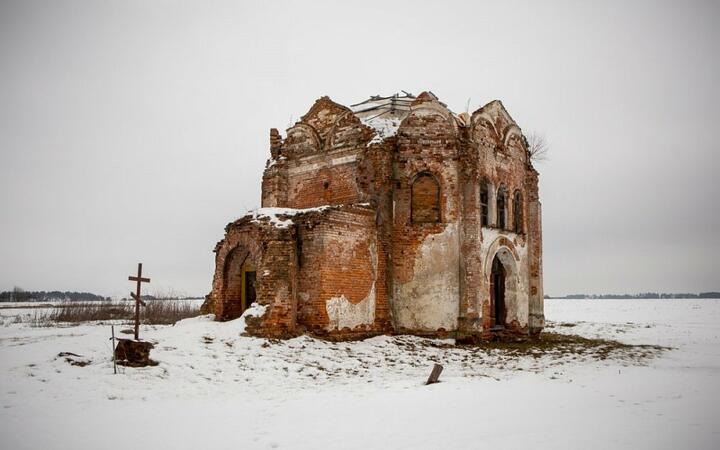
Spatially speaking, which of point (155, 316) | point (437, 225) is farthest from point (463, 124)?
point (155, 316)

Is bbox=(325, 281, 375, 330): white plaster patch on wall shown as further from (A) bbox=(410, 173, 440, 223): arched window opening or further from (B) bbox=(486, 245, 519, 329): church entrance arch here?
(B) bbox=(486, 245, 519, 329): church entrance arch

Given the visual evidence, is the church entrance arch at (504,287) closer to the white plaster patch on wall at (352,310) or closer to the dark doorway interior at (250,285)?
the white plaster patch on wall at (352,310)

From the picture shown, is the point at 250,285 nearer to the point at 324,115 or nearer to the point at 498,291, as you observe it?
the point at 324,115

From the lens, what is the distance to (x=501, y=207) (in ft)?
58.9

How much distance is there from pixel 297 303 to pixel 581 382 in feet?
23.4

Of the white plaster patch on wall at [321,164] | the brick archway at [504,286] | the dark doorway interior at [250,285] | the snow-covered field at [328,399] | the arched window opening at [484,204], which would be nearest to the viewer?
the snow-covered field at [328,399]

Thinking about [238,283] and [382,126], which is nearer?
[238,283]

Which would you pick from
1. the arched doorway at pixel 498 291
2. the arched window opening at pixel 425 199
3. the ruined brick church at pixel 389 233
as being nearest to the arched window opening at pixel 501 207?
the ruined brick church at pixel 389 233

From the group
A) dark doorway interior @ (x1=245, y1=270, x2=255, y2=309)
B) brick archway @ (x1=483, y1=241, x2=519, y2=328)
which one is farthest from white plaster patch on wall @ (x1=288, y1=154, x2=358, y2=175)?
brick archway @ (x1=483, y1=241, x2=519, y2=328)

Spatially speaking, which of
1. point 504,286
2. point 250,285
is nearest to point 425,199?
point 504,286

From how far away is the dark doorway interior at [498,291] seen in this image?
17.9 m

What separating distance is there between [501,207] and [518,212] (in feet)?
3.62

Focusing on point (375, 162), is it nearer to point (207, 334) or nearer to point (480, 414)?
point (207, 334)

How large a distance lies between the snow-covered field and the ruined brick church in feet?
6.30
